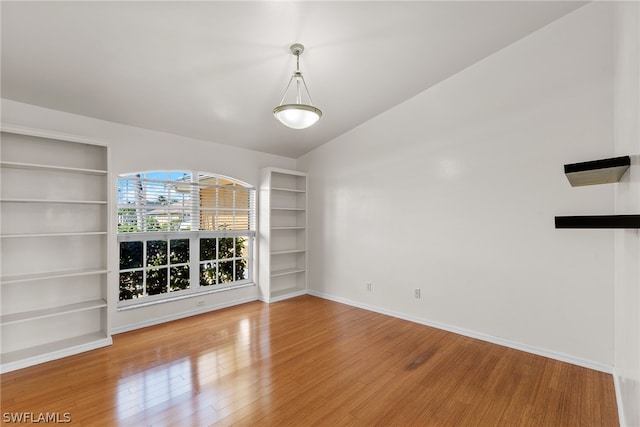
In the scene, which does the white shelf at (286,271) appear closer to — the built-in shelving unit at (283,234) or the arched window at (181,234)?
the built-in shelving unit at (283,234)

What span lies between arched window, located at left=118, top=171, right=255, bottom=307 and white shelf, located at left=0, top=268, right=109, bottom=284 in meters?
0.55

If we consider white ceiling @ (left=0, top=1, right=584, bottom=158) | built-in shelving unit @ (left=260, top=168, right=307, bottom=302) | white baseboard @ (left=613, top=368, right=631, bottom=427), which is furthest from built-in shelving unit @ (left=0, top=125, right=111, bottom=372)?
white baseboard @ (left=613, top=368, right=631, bottom=427)

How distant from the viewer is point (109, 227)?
3.42m

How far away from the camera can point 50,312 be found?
310 cm

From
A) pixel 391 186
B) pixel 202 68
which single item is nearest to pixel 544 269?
pixel 391 186

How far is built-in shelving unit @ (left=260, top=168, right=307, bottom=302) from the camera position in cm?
523

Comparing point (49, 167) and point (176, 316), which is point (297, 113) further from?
point (176, 316)

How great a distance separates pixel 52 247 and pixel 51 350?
111 centimetres

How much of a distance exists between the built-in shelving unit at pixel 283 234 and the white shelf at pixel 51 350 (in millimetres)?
2455

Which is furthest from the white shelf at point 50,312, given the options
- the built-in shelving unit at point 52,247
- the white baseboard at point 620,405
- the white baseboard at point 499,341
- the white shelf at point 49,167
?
the white baseboard at point 620,405

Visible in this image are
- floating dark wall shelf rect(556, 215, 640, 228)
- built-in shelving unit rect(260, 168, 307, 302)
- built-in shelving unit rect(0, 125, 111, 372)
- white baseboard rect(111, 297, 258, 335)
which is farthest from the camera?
built-in shelving unit rect(260, 168, 307, 302)

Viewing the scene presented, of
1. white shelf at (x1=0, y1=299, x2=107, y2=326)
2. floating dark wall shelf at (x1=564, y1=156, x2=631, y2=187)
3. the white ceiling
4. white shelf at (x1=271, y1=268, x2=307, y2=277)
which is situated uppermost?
the white ceiling

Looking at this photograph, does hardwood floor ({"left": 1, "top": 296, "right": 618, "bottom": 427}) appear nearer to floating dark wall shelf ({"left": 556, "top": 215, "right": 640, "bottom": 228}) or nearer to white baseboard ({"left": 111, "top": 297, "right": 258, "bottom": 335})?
white baseboard ({"left": 111, "top": 297, "right": 258, "bottom": 335})

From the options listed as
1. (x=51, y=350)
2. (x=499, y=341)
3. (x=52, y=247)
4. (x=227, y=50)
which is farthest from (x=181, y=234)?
(x=499, y=341)
